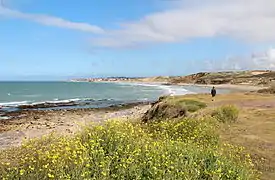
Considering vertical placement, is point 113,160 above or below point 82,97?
above

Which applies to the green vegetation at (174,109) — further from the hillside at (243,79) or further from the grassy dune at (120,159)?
the hillside at (243,79)

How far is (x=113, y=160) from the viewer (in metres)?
7.37

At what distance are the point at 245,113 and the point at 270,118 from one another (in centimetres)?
304

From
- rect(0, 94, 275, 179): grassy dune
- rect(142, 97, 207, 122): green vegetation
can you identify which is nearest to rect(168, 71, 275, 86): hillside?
rect(142, 97, 207, 122): green vegetation

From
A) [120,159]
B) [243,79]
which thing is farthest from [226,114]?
[243,79]

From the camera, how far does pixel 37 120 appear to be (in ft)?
119

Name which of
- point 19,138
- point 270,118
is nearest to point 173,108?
point 270,118

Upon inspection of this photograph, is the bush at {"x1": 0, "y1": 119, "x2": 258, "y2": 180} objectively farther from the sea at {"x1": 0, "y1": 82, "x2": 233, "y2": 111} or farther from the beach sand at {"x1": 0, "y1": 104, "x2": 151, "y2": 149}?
the sea at {"x1": 0, "y1": 82, "x2": 233, "y2": 111}

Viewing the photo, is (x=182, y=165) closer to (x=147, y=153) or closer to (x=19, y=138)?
(x=147, y=153)

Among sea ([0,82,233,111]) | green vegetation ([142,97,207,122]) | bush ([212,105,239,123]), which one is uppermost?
bush ([212,105,239,123])

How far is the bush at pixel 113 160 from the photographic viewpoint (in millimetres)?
6348

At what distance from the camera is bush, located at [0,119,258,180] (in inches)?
250

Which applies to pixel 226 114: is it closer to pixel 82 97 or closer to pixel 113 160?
pixel 113 160

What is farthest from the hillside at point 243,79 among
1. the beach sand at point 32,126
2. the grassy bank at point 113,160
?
the grassy bank at point 113,160
